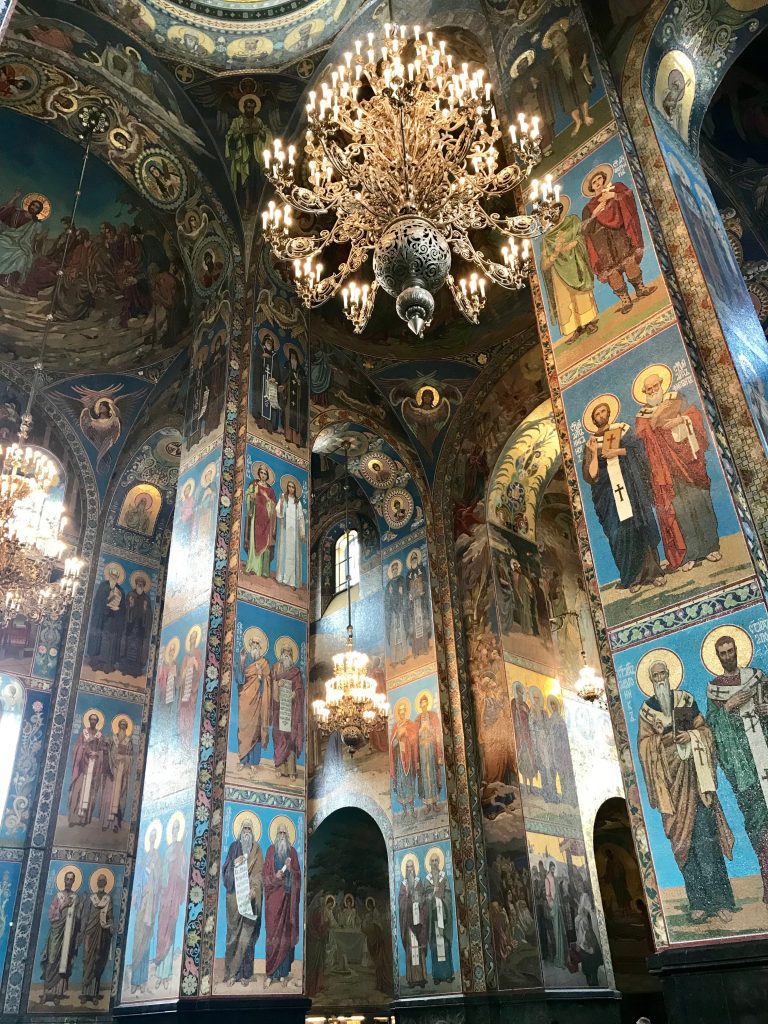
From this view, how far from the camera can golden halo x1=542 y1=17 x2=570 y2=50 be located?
8.01 meters

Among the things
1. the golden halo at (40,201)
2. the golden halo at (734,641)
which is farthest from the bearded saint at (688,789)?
the golden halo at (40,201)

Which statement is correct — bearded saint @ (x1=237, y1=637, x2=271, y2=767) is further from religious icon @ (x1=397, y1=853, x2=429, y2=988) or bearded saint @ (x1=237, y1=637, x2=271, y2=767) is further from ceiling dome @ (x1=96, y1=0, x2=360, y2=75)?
ceiling dome @ (x1=96, y1=0, x2=360, y2=75)

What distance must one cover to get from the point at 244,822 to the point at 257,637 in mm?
1864

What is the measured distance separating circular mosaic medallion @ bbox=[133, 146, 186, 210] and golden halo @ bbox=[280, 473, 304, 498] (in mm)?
4095

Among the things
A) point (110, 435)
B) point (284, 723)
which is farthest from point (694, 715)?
point (110, 435)

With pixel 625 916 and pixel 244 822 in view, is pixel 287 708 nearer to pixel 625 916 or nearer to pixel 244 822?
pixel 244 822

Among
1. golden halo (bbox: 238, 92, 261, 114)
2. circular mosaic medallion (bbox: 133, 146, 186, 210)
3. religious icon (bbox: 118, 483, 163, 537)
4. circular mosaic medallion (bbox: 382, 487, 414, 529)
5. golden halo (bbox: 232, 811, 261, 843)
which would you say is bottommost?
golden halo (bbox: 232, 811, 261, 843)

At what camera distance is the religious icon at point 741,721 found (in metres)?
4.57

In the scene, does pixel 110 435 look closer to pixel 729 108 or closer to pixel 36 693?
pixel 36 693

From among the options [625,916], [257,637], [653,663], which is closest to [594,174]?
[653,663]

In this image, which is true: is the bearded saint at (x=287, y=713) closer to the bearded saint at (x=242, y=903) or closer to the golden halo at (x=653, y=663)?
the bearded saint at (x=242, y=903)

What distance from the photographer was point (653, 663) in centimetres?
535

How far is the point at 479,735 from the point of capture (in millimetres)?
11109

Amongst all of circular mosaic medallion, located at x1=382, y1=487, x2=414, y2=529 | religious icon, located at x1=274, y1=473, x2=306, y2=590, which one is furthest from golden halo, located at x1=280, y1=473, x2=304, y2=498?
circular mosaic medallion, located at x1=382, y1=487, x2=414, y2=529
